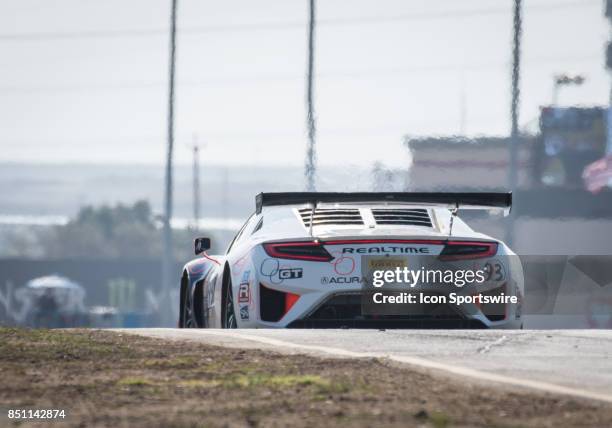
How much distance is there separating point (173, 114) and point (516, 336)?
4409 cm

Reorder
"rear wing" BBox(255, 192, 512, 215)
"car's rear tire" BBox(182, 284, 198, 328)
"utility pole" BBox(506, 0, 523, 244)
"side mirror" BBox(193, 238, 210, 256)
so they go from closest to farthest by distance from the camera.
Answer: "rear wing" BBox(255, 192, 512, 215)
"side mirror" BBox(193, 238, 210, 256)
"car's rear tire" BBox(182, 284, 198, 328)
"utility pole" BBox(506, 0, 523, 244)

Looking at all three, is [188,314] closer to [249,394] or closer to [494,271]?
[494,271]

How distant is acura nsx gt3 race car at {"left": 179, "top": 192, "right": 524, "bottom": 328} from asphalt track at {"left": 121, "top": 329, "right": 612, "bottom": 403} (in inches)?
18.8

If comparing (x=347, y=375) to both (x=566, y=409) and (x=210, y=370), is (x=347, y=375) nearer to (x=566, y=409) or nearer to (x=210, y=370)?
(x=210, y=370)

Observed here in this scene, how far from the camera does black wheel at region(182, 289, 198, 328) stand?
1475 cm

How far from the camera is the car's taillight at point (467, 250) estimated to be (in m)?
12.3

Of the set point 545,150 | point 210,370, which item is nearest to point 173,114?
point 545,150

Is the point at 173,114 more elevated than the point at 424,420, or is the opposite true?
the point at 173,114

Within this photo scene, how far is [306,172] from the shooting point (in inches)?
1261

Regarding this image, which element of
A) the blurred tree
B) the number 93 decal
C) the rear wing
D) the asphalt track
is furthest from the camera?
the blurred tree

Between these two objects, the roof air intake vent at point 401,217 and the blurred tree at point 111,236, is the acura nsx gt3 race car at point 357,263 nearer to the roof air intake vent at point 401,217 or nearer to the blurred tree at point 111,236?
the roof air intake vent at point 401,217

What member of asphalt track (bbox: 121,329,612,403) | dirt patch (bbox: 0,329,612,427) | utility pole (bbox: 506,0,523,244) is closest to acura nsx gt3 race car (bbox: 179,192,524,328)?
asphalt track (bbox: 121,329,612,403)

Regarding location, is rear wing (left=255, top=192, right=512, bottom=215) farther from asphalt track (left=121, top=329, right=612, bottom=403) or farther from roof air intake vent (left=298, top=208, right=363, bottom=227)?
asphalt track (left=121, top=329, right=612, bottom=403)

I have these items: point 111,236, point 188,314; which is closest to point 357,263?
point 188,314
